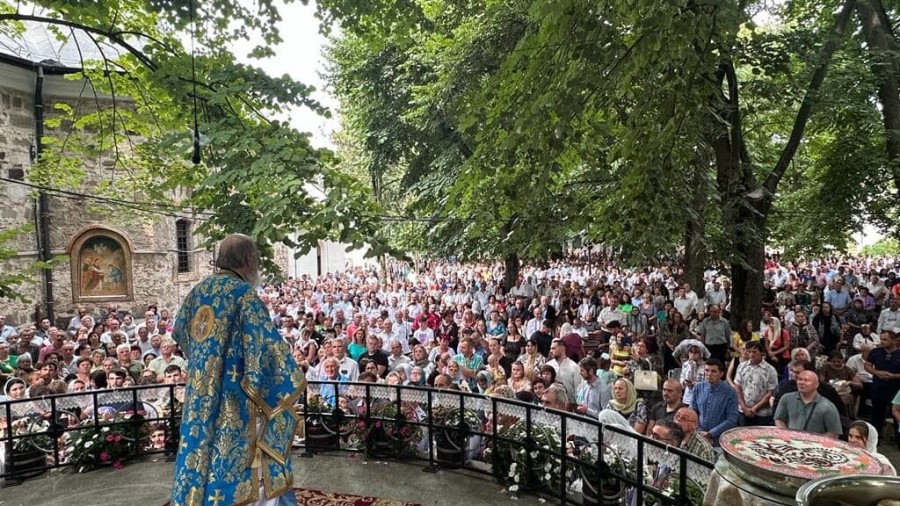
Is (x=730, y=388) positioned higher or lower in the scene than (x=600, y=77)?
lower

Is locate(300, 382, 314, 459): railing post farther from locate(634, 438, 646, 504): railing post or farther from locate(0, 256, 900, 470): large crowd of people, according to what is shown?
locate(634, 438, 646, 504): railing post

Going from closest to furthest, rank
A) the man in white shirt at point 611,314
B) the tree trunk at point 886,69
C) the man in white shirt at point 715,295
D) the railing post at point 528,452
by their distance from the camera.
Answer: the railing post at point 528,452, the tree trunk at point 886,69, the man in white shirt at point 611,314, the man in white shirt at point 715,295

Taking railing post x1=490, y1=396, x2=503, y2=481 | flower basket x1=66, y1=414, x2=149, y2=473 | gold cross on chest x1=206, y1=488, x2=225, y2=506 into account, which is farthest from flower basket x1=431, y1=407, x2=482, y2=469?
flower basket x1=66, y1=414, x2=149, y2=473

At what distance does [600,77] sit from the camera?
485cm

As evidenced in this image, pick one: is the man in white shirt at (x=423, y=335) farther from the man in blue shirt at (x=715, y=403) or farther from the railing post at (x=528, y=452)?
the railing post at (x=528, y=452)

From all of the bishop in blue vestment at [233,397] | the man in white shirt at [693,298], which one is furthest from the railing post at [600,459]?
the man in white shirt at [693,298]

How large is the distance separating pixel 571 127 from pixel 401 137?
1574cm

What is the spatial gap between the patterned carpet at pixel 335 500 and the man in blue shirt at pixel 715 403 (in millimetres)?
3684

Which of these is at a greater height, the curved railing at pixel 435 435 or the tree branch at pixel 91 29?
the tree branch at pixel 91 29

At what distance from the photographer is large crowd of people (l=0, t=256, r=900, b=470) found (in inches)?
259

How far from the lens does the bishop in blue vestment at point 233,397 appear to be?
357 centimetres

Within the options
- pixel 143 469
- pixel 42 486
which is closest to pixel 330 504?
pixel 143 469

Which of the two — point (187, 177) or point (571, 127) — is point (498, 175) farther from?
point (187, 177)

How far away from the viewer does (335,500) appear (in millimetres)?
5152
